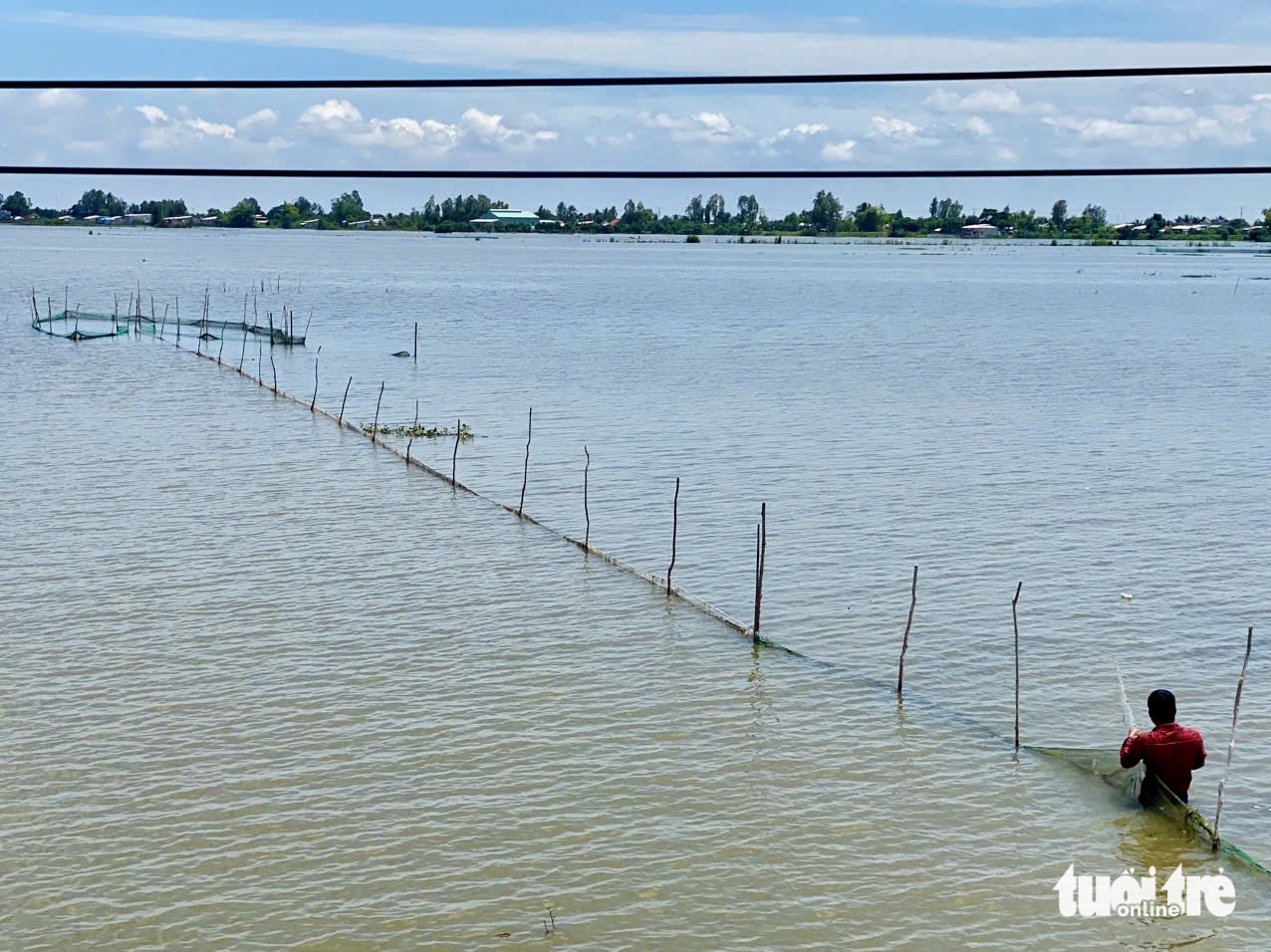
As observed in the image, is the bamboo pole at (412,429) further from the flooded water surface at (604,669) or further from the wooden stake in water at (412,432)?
the flooded water surface at (604,669)

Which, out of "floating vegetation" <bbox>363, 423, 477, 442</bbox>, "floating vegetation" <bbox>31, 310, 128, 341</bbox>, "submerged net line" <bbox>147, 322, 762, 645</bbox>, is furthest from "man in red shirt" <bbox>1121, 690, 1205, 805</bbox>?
"floating vegetation" <bbox>31, 310, 128, 341</bbox>

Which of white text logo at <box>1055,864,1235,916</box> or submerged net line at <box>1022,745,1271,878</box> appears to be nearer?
white text logo at <box>1055,864,1235,916</box>

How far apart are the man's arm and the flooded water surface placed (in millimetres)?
648

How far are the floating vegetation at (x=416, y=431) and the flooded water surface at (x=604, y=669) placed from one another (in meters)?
1.02

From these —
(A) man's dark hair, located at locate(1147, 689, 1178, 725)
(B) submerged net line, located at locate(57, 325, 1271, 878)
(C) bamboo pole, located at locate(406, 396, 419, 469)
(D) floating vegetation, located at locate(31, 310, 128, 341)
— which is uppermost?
(A) man's dark hair, located at locate(1147, 689, 1178, 725)

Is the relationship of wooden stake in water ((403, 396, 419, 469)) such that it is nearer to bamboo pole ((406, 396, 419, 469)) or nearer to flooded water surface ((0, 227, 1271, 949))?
bamboo pole ((406, 396, 419, 469))

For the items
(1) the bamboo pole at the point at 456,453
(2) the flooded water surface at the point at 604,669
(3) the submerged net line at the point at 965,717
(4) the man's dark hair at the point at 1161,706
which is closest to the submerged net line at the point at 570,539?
(3) the submerged net line at the point at 965,717

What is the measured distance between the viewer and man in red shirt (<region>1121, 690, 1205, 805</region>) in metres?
12.6

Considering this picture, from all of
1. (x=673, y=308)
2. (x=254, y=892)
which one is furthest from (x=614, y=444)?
(x=673, y=308)

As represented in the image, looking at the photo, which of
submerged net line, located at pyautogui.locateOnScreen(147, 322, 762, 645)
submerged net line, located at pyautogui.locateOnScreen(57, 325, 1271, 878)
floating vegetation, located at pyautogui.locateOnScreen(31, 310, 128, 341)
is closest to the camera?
submerged net line, located at pyautogui.locateOnScreen(57, 325, 1271, 878)

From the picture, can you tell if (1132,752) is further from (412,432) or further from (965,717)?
(412,432)

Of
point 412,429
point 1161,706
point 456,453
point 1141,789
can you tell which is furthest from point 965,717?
point 412,429

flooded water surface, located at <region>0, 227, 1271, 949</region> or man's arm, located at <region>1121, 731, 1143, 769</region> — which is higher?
man's arm, located at <region>1121, 731, 1143, 769</region>

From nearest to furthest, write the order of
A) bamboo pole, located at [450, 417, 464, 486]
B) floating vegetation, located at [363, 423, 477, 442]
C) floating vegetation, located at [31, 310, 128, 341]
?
bamboo pole, located at [450, 417, 464, 486], floating vegetation, located at [363, 423, 477, 442], floating vegetation, located at [31, 310, 128, 341]
